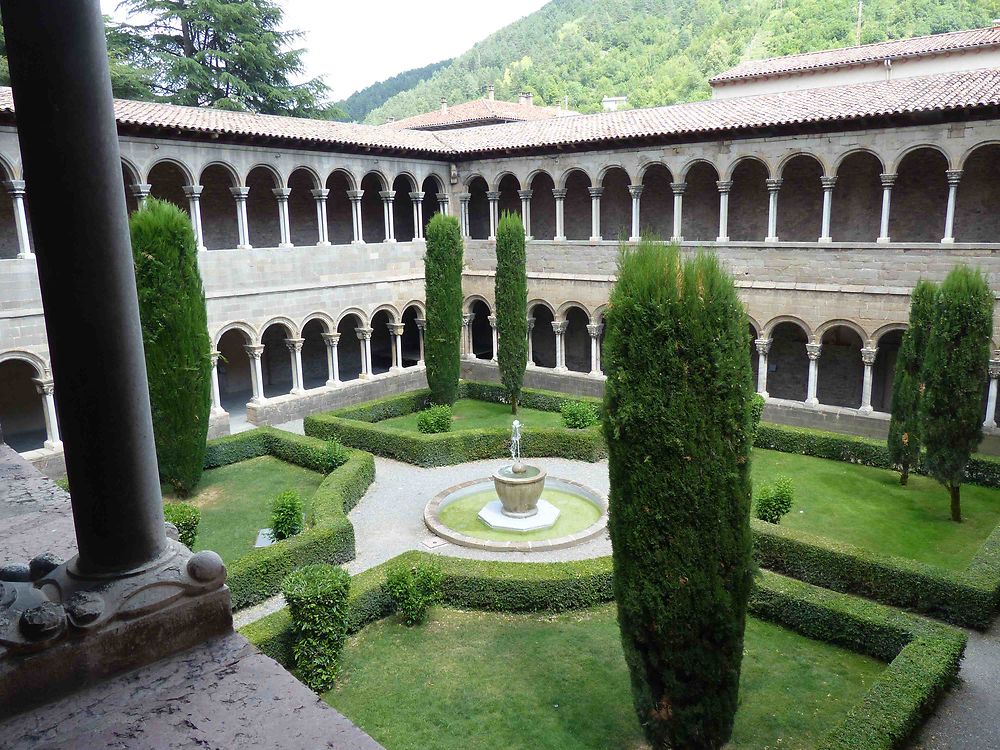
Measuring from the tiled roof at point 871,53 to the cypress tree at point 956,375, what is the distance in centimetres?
1760

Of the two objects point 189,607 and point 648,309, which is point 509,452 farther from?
point 189,607

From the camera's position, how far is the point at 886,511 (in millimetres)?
12867

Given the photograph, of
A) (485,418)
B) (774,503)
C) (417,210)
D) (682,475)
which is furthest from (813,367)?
(682,475)

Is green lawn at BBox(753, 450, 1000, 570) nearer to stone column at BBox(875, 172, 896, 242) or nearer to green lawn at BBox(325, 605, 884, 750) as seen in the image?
green lawn at BBox(325, 605, 884, 750)

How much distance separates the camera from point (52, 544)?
389 centimetres

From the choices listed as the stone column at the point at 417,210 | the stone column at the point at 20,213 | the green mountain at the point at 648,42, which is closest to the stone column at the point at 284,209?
the stone column at the point at 417,210

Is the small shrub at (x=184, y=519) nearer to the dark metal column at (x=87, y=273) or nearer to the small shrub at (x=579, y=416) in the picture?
the dark metal column at (x=87, y=273)

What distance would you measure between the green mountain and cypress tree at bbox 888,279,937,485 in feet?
136

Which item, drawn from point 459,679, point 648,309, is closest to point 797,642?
point 459,679

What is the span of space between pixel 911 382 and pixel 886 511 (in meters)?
2.25

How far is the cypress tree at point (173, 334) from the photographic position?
508 inches

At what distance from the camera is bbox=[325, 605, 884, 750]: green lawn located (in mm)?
7172

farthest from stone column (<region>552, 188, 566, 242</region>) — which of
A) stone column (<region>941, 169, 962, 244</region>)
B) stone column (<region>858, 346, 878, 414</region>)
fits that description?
stone column (<region>941, 169, 962, 244</region>)

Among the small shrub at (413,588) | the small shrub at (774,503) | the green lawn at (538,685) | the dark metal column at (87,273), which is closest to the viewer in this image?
the dark metal column at (87,273)
